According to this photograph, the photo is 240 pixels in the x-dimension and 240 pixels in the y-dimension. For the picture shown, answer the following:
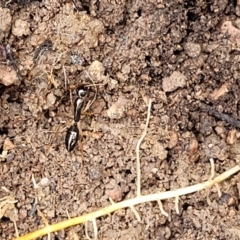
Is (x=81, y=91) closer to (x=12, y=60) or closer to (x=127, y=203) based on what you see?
(x=12, y=60)

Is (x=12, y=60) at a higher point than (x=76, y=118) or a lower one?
higher

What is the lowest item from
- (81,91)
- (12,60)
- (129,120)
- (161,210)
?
(161,210)

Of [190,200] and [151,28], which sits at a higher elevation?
[151,28]

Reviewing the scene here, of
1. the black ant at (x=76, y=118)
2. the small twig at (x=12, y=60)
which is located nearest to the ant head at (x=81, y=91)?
the black ant at (x=76, y=118)

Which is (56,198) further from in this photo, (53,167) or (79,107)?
(79,107)

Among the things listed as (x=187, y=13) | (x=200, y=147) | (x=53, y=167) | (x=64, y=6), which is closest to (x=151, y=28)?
(x=187, y=13)

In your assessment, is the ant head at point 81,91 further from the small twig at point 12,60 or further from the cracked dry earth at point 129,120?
the small twig at point 12,60

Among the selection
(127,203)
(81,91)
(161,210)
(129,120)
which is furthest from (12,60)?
Answer: (161,210)
